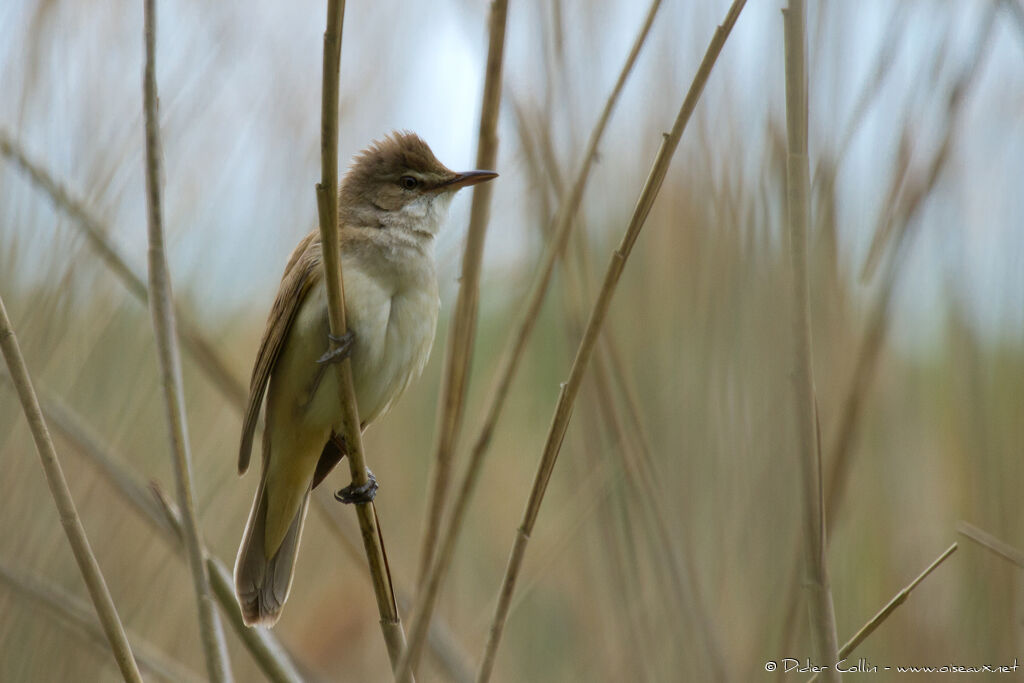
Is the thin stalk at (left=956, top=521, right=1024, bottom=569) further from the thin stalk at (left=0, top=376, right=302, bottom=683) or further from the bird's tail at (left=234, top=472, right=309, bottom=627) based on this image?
the bird's tail at (left=234, top=472, right=309, bottom=627)

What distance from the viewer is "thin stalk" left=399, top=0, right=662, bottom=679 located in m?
1.43

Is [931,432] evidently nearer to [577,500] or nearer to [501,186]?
[577,500]

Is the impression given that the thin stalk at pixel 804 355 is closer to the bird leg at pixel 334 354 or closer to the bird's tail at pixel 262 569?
the bird leg at pixel 334 354

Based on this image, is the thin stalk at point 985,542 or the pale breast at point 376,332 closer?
the thin stalk at point 985,542

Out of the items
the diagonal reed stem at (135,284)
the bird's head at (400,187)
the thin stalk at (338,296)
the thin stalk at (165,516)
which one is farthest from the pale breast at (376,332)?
the thin stalk at (338,296)

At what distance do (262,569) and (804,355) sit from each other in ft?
5.23

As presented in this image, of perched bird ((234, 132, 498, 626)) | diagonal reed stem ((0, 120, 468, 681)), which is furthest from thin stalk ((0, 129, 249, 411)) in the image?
perched bird ((234, 132, 498, 626))

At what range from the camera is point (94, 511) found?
8.61ft

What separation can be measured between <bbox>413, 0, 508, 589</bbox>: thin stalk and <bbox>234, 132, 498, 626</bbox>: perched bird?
0.72 m

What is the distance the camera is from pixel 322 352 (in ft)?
8.28

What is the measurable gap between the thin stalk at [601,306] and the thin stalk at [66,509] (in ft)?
1.69

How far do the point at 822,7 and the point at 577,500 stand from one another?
3.86 feet

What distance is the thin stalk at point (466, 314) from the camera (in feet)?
5.20

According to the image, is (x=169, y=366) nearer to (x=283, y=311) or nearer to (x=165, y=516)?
(x=165, y=516)
